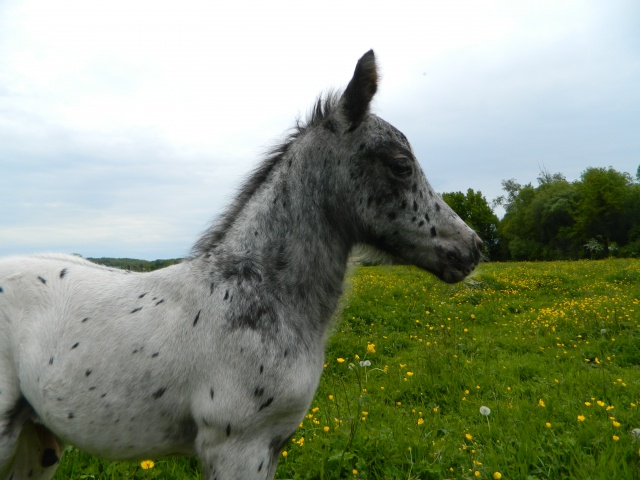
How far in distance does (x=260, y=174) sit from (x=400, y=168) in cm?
76

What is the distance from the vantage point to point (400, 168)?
2357 millimetres

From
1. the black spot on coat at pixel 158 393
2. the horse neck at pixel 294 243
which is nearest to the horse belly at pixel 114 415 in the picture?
the black spot on coat at pixel 158 393

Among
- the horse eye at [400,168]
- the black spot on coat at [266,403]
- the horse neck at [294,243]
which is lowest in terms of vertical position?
the black spot on coat at [266,403]

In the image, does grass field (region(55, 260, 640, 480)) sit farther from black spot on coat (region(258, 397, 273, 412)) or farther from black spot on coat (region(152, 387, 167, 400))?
black spot on coat (region(152, 387, 167, 400))

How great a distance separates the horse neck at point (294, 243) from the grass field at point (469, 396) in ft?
1.13

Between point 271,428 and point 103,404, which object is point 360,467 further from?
point 103,404

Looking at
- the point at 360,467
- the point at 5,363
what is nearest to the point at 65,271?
the point at 5,363

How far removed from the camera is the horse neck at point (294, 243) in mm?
2205

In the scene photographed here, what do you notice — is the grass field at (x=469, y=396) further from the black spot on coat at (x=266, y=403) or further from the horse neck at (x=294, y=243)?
the black spot on coat at (x=266, y=403)

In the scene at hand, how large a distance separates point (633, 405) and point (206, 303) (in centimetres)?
415

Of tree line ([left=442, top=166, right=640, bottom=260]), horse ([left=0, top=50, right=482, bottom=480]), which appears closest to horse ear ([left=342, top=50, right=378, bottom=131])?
horse ([left=0, top=50, right=482, bottom=480])

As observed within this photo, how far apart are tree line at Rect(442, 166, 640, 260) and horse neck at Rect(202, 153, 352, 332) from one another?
33.6 meters

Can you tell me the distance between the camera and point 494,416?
4.19 m

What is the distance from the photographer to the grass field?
331cm
